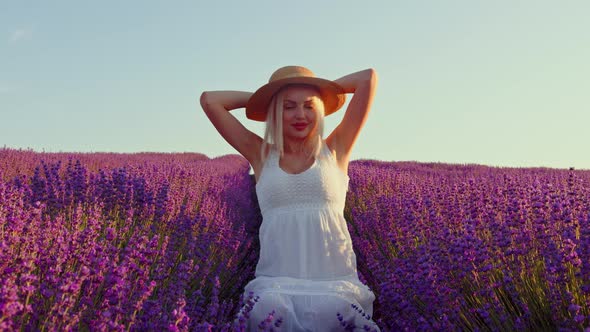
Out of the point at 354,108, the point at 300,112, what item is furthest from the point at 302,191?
the point at 354,108

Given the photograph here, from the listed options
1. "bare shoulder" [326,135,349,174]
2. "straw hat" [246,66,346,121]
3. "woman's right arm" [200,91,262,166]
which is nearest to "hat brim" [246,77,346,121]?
"straw hat" [246,66,346,121]

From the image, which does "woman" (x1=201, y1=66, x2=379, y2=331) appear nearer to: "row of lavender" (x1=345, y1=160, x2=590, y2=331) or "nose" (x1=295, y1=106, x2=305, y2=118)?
"nose" (x1=295, y1=106, x2=305, y2=118)

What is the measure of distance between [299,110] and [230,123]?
0.45 m

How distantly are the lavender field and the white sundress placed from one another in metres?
0.10

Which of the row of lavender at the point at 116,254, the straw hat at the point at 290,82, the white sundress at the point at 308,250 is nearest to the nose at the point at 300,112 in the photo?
A: the straw hat at the point at 290,82

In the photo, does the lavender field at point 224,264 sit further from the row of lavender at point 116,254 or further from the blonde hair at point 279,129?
the blonde hair at point 279,129

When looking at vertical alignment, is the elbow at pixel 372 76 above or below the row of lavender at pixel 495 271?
above

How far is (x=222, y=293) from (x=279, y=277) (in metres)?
0.92

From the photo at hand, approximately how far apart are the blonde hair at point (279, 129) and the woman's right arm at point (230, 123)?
0.09 m

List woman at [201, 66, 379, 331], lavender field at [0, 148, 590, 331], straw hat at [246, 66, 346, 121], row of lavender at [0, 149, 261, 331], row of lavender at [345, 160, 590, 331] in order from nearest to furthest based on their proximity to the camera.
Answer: row of lavender at [0, 149, 261, 331] < lavender field at [0, 148, 590, 331] < row of lavender at [345, 160, 590, 331] < woman at [201, 66, 379, 331] < straw hat at [246, 66, 346, 121]

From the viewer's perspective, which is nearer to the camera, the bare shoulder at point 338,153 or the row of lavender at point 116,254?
the row of lavender at point 116,254

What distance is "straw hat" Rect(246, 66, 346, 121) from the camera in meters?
3.15

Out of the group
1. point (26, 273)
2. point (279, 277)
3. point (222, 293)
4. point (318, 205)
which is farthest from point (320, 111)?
point (26, 273)

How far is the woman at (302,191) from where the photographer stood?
2.83m
